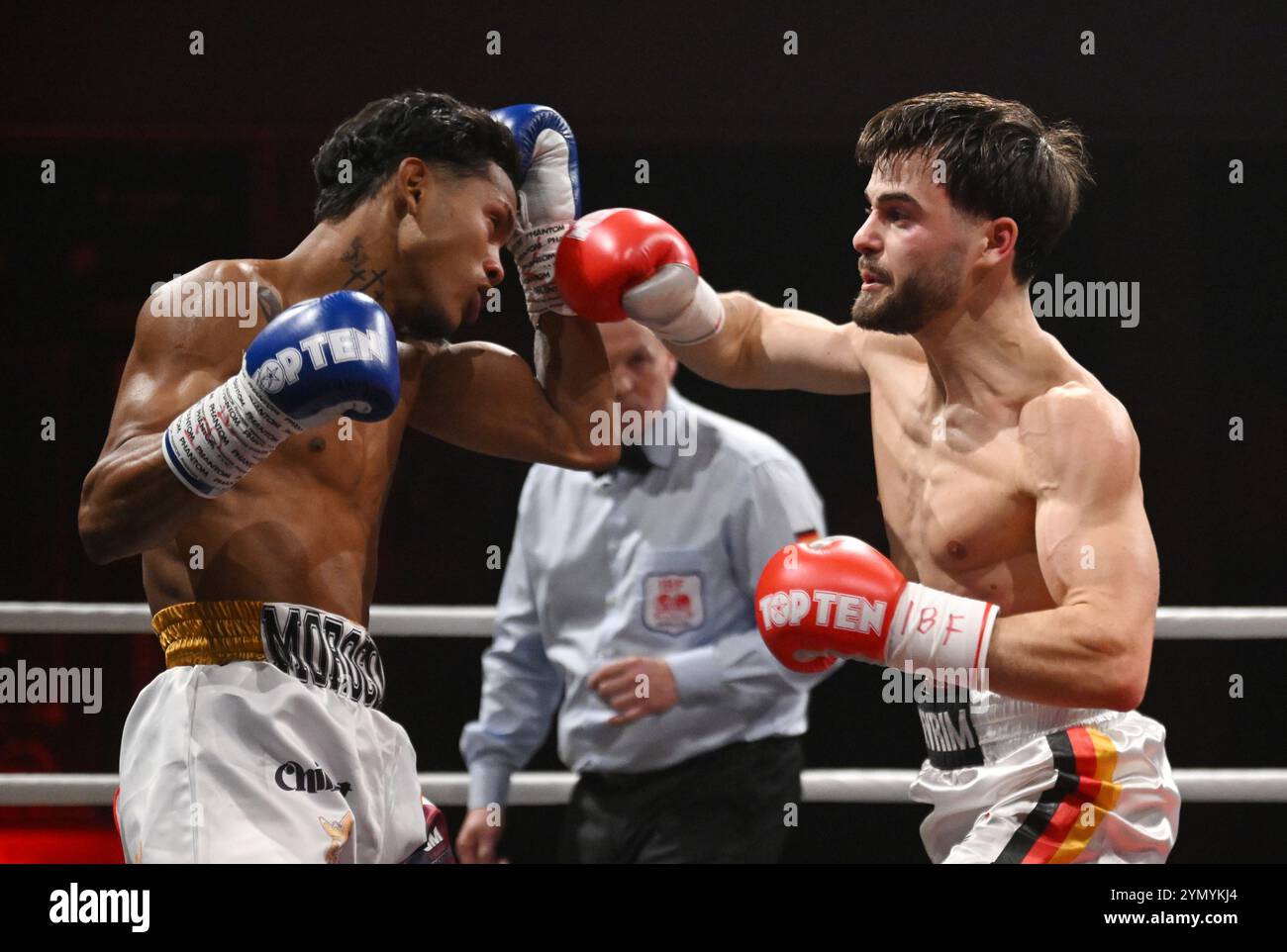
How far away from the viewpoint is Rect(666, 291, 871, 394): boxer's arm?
2203 mm

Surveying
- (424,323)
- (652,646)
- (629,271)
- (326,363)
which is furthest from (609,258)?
(652,646)

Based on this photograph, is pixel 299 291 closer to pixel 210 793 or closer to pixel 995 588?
pixel 210 793

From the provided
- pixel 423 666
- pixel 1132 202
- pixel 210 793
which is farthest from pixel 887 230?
pixel 423 666

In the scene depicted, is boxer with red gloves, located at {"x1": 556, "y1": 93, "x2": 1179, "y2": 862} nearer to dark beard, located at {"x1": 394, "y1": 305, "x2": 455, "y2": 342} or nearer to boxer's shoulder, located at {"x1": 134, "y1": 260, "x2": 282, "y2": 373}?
dark beard, located at {"x1": 394, "y1": 305, "x2": 455, "y2": 342}

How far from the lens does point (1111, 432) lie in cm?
186

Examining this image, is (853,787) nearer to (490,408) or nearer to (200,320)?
(490,408)

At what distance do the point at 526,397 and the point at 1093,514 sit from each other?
0.86 m

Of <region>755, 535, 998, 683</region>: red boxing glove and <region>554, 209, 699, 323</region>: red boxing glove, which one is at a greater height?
<region>554, 209, 699, 323</region>: red boxing glove

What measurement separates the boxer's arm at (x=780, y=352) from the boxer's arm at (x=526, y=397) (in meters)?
0.17

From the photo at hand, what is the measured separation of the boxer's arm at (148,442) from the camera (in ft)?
5.41

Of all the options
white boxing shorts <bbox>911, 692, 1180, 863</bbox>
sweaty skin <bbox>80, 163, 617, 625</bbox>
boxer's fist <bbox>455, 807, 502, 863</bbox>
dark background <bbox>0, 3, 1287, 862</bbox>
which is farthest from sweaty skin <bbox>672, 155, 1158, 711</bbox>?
boxer's fist <bbox>455, 807, 502, 863</bbox>

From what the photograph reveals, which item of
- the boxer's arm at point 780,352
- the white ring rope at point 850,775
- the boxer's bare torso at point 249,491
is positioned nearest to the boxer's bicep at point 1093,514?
the boxer's arm at point 780,352

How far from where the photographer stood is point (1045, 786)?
6.07 feet

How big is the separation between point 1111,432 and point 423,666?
2.04 metres
